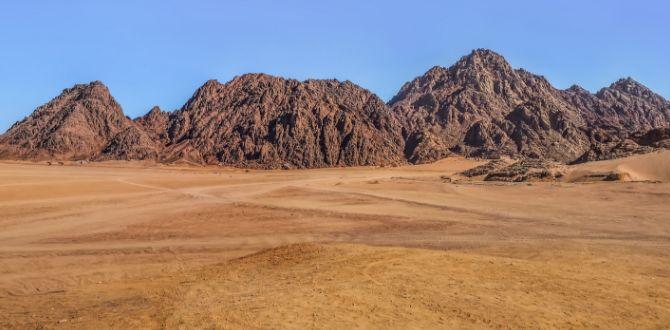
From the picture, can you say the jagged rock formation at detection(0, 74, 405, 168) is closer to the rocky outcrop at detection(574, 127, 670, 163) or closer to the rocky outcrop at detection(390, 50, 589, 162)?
the rocky outcrop at detection(390, 50, 589, 162)

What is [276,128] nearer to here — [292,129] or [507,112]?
[292,129]

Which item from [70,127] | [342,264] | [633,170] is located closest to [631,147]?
[633,170]

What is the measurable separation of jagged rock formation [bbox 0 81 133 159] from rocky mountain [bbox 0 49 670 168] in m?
0.17

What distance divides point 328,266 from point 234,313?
345 cm

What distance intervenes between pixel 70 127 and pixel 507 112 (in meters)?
101

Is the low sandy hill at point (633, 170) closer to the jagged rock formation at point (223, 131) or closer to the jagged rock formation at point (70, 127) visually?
the jagged rock formation at point (223, 131)

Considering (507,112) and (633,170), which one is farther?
(507,112)

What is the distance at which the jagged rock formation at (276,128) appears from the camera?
83688 mm

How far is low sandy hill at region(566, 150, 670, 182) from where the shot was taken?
2898 cm

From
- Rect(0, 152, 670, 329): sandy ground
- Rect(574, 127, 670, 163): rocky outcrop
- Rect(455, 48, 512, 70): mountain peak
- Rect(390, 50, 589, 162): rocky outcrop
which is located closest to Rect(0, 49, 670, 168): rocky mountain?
Rect(390, 50, 589, 162): rocky outcrop

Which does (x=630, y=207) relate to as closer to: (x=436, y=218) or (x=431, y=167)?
(x=436, y=218)

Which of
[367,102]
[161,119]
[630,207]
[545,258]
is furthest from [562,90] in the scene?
[545,258]

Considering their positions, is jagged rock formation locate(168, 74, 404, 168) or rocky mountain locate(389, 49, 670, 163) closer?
jagged rock formation locate(168, 74, 404, 168)

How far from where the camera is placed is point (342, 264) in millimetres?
11148
